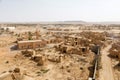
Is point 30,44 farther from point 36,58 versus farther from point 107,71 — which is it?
point 107,71

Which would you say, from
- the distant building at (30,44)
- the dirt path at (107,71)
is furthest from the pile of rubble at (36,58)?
the dirt path at (107,71)

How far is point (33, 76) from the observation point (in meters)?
17.9

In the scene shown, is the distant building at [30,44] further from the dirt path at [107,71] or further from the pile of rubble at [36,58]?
the dirt path at [107,71]

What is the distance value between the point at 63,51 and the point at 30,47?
7.70 m

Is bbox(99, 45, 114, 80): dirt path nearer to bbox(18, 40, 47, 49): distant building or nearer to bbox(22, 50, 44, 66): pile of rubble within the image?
bbox(22, 50, 44, 66): pile of rubble

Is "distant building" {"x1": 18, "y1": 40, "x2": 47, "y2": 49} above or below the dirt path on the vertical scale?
above

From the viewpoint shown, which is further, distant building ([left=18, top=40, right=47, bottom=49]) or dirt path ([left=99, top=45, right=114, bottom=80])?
distant building ([left=18, top=40, right=47, bottom=49])

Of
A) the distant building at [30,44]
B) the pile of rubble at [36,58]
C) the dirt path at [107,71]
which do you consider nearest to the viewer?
the dirt path at [107,71]

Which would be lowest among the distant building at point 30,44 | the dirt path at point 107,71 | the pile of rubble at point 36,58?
the dirt path at point 107,71

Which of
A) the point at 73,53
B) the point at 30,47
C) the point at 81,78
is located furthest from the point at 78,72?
the point at 30,47

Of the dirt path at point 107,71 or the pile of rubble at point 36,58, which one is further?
the pile of rubble at point 36,58

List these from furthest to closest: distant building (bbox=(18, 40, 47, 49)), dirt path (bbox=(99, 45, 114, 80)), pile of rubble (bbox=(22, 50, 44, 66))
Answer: distant building (bbox=(18, 40, 47, 49)), pile of rubble (bbox=(22, 50, 44, 66)), dirt path (bbox=(99, 45, 114, 80))

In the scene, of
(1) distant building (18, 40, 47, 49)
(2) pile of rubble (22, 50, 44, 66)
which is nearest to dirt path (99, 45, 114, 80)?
(2) pile of rubble (22, 50, 44, 66)

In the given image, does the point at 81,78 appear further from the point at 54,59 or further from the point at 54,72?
the point at 54,59
